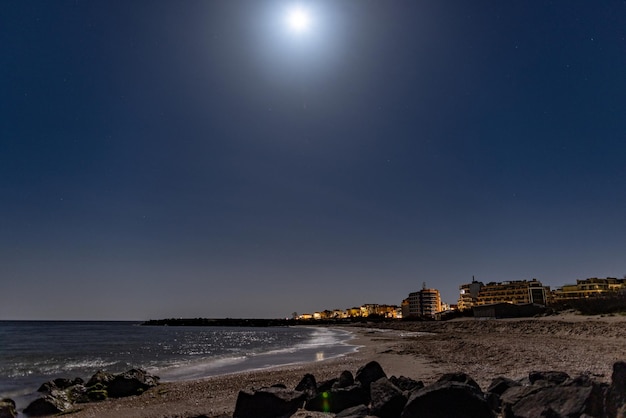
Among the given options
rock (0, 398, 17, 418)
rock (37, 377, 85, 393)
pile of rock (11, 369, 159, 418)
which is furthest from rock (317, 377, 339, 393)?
rock (37, 377, 85, 393)

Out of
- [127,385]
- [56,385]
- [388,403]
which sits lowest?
[56,385]

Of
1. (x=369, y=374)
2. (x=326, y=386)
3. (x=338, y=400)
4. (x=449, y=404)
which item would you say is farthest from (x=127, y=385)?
(x=449, y=404)

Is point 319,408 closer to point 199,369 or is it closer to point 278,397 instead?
point 278,397

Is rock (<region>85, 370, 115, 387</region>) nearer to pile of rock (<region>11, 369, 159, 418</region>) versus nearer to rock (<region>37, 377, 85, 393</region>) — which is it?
pile of rock (<region>11, 369, 159, 418</region>)

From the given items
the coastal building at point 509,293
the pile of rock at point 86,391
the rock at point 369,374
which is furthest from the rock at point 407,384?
the coastal building at point 509,293

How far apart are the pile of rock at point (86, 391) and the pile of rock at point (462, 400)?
10144 mm

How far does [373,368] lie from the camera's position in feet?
41.0

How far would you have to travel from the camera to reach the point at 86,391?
1783 centimetres

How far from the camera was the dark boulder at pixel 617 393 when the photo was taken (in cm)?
739

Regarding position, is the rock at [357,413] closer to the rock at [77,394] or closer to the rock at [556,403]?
the rock at [556,403]

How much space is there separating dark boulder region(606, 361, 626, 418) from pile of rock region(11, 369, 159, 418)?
1761cm

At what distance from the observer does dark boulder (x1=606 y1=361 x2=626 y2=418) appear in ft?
24.3

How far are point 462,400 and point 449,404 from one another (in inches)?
11.1

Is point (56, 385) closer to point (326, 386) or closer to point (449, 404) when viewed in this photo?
point (326, 386)
